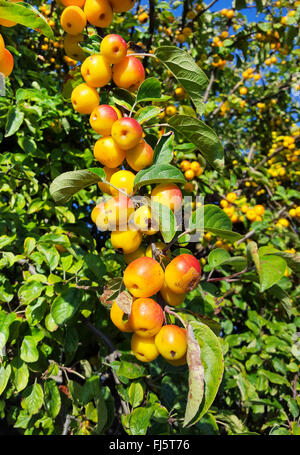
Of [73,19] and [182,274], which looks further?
[73,19]

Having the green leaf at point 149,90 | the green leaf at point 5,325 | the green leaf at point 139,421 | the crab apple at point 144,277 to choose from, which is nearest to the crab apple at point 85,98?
the green leaf at point 149,90

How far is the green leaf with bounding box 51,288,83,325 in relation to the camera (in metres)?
1.01

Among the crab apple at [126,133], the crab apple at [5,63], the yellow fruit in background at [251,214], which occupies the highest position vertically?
the crab apple at [5,63]

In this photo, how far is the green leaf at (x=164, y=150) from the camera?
81 centimetres

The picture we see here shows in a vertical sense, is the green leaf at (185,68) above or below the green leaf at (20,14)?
below

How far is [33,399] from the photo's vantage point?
47.5 inches

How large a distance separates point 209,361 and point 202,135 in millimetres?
541

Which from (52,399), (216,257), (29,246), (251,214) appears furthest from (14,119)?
(251,214)

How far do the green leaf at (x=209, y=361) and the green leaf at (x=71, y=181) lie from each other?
1.36 ft

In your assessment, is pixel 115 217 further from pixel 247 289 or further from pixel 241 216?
pixel 241 216

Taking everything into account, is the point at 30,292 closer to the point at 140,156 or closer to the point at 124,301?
the point at 124,301

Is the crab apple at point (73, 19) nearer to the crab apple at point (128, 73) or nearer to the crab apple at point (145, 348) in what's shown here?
the crab apple at point (128, 73)
